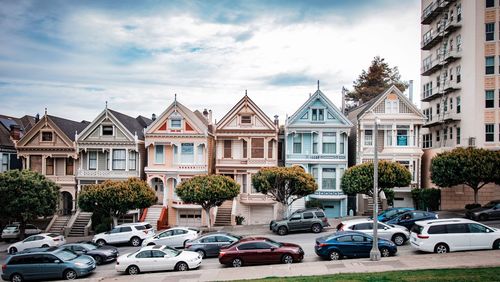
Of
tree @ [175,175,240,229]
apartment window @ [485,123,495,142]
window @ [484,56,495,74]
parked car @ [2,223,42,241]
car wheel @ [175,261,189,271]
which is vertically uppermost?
window @ [484,56,495,74]

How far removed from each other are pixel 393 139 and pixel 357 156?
3.87 metres

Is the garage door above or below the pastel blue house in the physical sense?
below

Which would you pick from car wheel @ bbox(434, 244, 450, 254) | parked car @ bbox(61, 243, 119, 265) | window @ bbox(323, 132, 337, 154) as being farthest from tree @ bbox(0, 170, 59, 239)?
car wheel @ bbox(434, 244, 450, 254)

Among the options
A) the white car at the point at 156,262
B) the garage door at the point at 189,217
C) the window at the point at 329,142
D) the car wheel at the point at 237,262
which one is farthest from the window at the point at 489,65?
the white car at the point at 156,262

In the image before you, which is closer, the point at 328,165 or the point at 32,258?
the point at 32,258

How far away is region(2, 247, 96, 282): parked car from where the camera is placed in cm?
2523

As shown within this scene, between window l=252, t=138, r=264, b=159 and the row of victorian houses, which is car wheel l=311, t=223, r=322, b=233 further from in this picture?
window l=252, t=138, r=264, b=159

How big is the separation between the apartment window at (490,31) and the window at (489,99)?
487cm

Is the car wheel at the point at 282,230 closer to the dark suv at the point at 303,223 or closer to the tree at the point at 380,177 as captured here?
the dark suv at the point at 303,223

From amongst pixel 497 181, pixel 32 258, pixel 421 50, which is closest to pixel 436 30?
pixel 421 50

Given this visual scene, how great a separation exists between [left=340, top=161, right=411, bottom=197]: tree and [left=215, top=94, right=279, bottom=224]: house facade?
8729 mm

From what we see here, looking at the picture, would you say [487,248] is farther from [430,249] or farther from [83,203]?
[83,203]

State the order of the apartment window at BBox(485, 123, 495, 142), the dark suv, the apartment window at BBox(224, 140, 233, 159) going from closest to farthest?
1. the dark suv
2. the apartment window at BBox(485, 123, 495, 142)
3. the apartment window at BBox(224, 140, 233, 159)

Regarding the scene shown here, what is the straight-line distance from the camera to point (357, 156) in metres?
45.3
